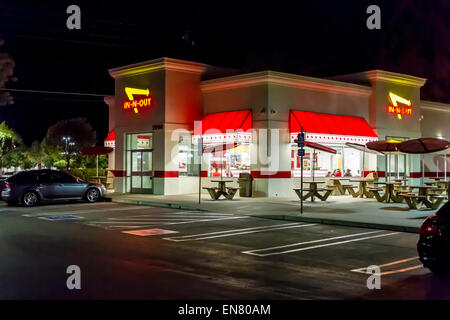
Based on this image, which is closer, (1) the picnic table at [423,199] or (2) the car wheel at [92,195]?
(1) the picnic table at [423,199]

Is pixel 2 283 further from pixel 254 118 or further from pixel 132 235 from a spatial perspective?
pixel 254 118

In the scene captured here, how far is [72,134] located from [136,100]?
55.8 metres

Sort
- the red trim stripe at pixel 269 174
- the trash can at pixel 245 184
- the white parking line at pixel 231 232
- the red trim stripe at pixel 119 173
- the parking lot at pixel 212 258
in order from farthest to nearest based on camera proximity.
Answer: the red trim stripe at pixel 119 173, the trash can at pixel 245 184, the red trim stripe at pixel 269 174, the white parking line at pixel 231 232, the parking lot at pixel 212 258

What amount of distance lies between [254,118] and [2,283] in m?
19.1

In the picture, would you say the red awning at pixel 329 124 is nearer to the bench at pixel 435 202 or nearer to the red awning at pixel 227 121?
the red awning at pixel 227 121

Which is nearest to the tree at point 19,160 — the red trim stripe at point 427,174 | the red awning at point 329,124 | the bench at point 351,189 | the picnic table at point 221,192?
the red trim stripe at point 427,174

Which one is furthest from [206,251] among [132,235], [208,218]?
[208,218]

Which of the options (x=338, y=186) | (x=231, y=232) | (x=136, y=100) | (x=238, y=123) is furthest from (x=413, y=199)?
(x=136, y=100)

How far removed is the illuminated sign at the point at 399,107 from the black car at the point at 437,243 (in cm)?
2306

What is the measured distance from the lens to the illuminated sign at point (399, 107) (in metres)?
31.1

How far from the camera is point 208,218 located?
1808 cm

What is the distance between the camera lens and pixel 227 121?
26.9 m

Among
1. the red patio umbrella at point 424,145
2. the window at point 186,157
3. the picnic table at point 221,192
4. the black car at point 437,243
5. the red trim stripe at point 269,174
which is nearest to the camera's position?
the black car at point 437,243

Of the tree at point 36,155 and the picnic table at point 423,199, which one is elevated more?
the tree at point 36,155
